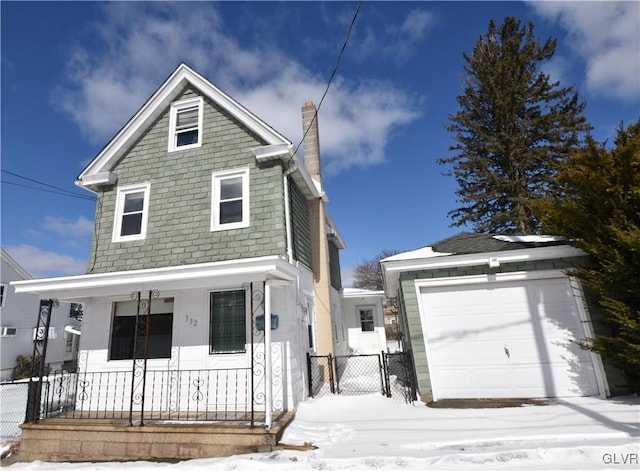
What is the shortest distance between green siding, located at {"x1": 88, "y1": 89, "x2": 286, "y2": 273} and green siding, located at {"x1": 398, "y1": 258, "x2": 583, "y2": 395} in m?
3.07

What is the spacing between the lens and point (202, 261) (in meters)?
7.84

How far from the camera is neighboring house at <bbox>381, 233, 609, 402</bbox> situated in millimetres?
6691

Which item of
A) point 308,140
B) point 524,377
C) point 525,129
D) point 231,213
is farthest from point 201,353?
point 525,129

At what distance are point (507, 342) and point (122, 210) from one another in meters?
10.1

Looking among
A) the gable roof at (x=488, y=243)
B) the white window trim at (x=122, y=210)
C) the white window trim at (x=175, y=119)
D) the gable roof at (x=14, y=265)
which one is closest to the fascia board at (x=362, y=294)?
the gable roof at (x=488, y=243)

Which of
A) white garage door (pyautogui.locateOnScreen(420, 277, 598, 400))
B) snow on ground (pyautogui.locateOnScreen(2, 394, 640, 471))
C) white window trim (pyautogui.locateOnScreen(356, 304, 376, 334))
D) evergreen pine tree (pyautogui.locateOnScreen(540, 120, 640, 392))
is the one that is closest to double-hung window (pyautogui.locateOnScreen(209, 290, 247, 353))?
snow on ground (pyautogui.locateOnScreen(2, 394, 640, 471))

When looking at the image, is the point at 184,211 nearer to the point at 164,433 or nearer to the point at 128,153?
the point at 128,153

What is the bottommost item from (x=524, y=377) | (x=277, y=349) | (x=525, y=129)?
(x=524, y=377)

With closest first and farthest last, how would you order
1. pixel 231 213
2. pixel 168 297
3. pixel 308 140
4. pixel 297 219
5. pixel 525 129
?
pixel 168 297, pixel 231 213, pixel 297 219, pixel 308 140, pixel 525 129

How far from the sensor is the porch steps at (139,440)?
5.28 meters

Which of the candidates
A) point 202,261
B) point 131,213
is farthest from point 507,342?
point 131,213

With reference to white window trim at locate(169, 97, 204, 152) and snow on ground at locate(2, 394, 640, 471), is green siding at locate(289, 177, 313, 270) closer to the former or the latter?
white window trim at locate(169, 97, 204, 152)

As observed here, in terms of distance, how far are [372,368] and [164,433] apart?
9194 millimetres

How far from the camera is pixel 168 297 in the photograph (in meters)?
7.73
